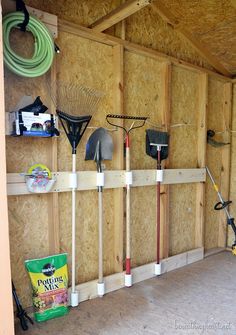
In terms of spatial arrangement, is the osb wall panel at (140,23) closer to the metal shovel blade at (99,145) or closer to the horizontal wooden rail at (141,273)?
the metal shovel blade at (99,145)

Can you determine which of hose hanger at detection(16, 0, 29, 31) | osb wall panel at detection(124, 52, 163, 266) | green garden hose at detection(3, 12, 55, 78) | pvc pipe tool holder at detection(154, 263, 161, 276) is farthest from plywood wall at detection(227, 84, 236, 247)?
hose hanger at detection(16, 0, 29, 31)

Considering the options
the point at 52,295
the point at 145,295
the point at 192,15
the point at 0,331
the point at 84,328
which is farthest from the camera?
the point at 192,15

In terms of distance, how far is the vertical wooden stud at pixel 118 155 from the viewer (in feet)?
7.89

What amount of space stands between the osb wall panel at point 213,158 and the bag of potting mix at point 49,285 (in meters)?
2.04

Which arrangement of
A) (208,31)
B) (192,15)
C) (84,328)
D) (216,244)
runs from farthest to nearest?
(216,244)
(208,31)
(192,15)
(84,328)

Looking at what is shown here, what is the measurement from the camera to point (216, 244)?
362 cm

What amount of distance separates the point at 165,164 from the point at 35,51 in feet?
5.30

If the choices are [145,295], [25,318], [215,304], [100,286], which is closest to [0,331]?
[25,318]

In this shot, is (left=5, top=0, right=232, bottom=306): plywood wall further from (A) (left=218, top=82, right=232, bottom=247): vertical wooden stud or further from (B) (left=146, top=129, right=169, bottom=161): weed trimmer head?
(A) (left=218, top=82, right=232, bottom=247): vertical wooden stud

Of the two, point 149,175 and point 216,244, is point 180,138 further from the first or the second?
point 216,244

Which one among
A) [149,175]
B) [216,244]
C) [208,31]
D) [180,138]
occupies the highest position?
[208,31]

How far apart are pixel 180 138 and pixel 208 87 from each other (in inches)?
31.1

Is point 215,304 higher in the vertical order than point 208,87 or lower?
lower

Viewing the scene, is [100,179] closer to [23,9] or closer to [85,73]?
[85,73]
